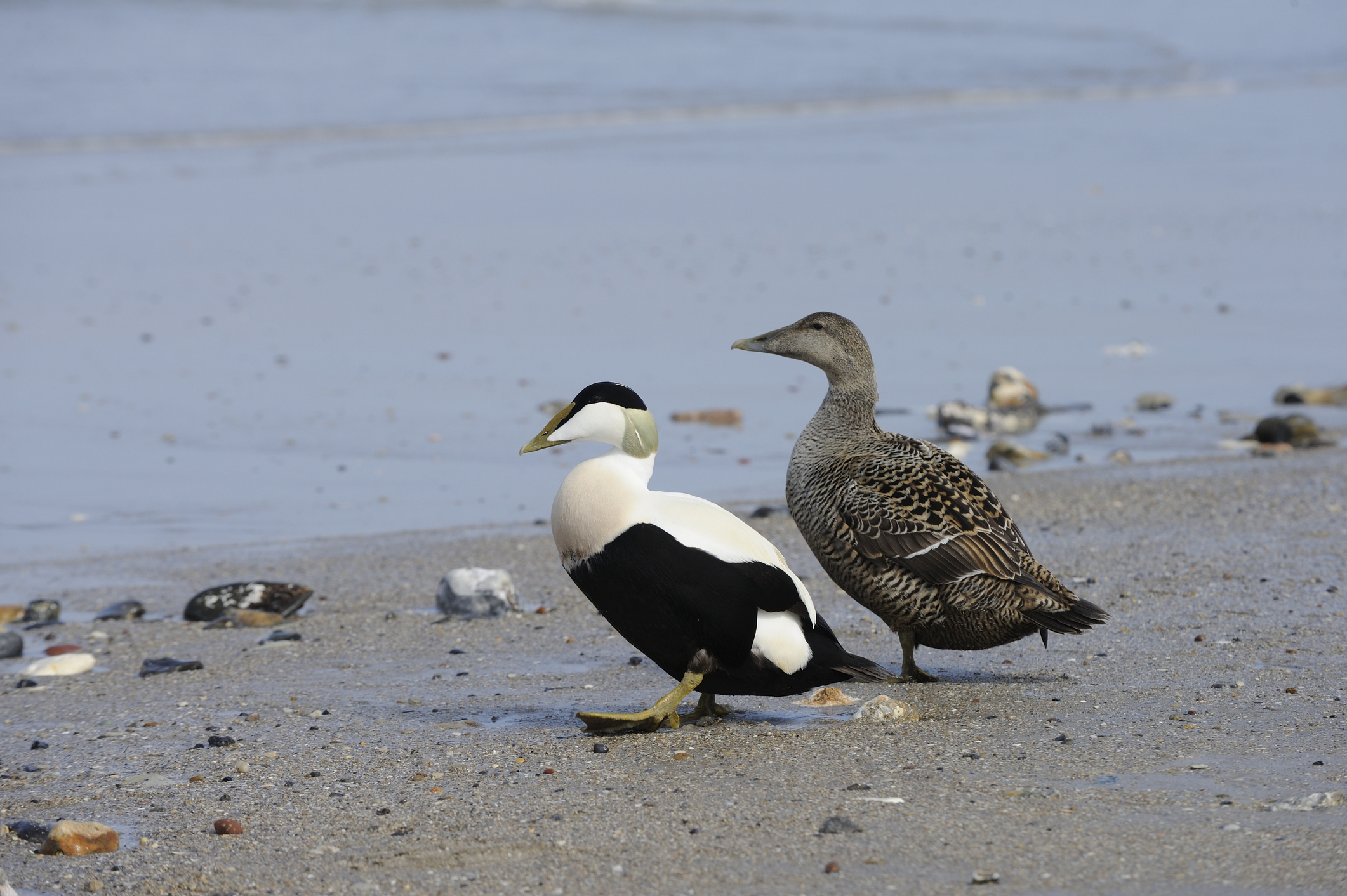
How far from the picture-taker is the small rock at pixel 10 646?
5.60 metres

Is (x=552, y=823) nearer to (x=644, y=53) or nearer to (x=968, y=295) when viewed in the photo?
(x=968, y=295)

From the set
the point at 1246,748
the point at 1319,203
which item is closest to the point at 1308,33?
the point at 1319,203

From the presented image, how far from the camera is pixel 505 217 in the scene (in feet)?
47.6

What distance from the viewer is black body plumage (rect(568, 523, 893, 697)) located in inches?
164

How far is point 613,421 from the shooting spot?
430 cm

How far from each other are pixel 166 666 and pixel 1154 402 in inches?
235

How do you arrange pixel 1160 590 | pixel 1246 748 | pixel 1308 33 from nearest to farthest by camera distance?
pixel 1246 748
pixel 1160 590
pixel 1308 33

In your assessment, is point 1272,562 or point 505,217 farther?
point 505,217

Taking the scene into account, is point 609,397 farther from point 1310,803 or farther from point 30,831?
point 1310,803

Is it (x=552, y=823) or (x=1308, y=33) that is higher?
(x=1308, y=33)

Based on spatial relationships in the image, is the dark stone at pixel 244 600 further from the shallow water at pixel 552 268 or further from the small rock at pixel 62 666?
the shallow water at pixel 552 268

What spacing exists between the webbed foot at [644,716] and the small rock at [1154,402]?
560 centimetres

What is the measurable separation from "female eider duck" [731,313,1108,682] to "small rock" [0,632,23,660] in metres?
2.74

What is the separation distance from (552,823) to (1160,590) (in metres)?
2.97
